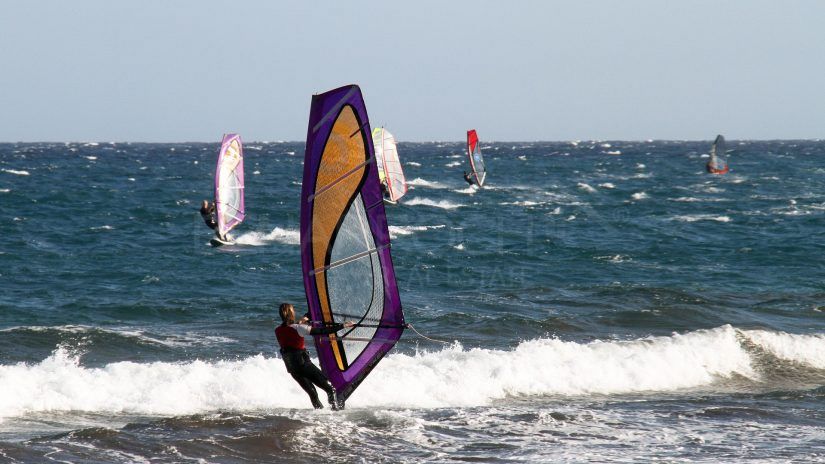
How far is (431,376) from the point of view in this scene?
40.8ft

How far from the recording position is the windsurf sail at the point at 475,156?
138 ft

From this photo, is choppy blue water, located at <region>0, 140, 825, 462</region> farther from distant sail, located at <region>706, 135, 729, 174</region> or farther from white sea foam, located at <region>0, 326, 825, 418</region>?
distant sail, located at <region>706, 135, 729, 174</region>

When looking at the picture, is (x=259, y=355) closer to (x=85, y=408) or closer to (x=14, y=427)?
(x=85, y=408)

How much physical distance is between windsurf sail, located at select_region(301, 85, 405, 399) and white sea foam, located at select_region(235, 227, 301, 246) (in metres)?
19.7

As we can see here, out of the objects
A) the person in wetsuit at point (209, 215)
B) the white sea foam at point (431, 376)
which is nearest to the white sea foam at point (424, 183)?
the person in wetsuit at point (209, 215)

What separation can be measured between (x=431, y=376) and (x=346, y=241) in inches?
162

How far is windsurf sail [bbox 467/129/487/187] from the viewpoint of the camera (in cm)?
4219

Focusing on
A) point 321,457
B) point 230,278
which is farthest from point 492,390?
point 230,278

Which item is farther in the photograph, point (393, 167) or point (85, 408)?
point (393, 167)

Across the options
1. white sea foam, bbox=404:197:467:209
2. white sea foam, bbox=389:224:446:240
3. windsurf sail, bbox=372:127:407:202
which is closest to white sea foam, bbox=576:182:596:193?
white sea foam, bbox=404:197:467:209

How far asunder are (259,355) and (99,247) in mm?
14736

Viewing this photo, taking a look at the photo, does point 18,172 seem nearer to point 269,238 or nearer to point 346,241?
point 269,238

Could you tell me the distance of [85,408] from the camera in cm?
1117

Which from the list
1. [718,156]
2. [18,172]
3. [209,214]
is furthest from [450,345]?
[18,172]
